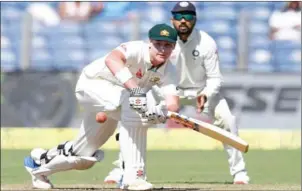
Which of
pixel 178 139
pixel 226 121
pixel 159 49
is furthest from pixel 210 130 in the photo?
pixel 178 139

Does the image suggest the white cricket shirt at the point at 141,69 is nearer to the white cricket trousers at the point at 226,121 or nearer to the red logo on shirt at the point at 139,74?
the red logo on shirt at the point at 139,74

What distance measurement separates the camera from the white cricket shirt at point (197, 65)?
851 centimetres

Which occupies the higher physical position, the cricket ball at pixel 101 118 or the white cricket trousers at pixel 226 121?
the cricket ball at pixel 101 118

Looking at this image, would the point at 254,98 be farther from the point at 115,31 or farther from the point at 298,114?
the point at 115,31

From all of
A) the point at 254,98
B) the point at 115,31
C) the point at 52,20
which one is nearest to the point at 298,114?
the point at 254,98

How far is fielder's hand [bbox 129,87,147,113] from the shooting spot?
6.23m

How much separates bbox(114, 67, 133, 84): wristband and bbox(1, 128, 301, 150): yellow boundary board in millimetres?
7789

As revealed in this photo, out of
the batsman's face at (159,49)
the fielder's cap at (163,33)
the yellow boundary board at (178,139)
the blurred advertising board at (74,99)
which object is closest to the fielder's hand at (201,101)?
the batsman's face at (159,49)

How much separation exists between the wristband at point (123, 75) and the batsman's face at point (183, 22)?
2094 millimetres

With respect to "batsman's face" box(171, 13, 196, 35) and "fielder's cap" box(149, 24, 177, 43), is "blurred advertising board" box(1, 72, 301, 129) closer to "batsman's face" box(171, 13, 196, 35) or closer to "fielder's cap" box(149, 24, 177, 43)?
"batsman's face" box(171, 13, 196, 35)

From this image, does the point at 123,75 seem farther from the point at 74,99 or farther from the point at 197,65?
the point at 74,99

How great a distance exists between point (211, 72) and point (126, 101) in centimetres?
214

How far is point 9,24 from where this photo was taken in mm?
16062

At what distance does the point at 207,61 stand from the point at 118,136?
2057 millimetres
